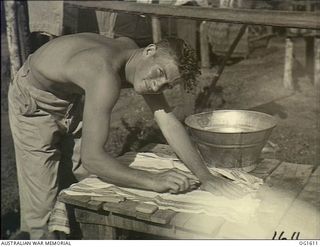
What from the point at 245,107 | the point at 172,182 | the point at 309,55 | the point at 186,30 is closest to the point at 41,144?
the point at 172,182

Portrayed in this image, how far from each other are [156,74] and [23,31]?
1488 millimetres

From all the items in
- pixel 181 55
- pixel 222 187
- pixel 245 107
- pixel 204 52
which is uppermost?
pixel 181 55

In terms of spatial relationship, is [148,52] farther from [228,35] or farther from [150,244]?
[228,35]

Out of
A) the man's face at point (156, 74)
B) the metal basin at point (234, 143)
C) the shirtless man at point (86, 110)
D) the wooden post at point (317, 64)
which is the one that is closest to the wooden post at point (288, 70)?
the wooden post at point (317, 64)

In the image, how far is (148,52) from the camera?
2248 mm

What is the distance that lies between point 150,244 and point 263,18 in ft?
4.06

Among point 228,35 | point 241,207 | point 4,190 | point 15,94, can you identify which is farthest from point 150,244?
point 228,35

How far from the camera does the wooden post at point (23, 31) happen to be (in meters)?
3.23

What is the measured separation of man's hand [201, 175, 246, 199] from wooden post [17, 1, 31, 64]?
1701 mm

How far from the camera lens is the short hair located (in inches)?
87.2

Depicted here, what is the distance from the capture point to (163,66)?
7.18ft

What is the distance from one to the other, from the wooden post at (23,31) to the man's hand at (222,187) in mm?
1701

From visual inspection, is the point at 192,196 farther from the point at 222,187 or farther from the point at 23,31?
the point at 23,31
